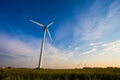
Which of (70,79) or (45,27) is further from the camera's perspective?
(45,27)

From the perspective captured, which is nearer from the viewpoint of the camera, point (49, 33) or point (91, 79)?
point (91, 79)

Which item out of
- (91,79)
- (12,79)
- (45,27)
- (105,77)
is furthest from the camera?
(45,27)

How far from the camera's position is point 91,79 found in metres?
21.0

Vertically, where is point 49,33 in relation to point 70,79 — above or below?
above

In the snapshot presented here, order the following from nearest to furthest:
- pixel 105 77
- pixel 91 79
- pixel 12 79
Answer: pixel 12 79 < pixel 91 79 < pixel 105 77

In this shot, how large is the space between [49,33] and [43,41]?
14.1 feet

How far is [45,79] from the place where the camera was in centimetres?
2031

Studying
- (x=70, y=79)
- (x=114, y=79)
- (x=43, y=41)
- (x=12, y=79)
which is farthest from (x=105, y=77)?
(x=43, y=41)

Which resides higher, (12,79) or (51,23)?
(51,23)

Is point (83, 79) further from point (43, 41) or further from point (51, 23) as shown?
point (51, 23)

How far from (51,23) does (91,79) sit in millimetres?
49334

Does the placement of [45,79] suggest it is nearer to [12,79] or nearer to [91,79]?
[12,79]

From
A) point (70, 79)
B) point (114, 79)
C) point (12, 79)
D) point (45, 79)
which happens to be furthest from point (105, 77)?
point (12, 79)

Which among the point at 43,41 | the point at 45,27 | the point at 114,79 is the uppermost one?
the point at 45,27
